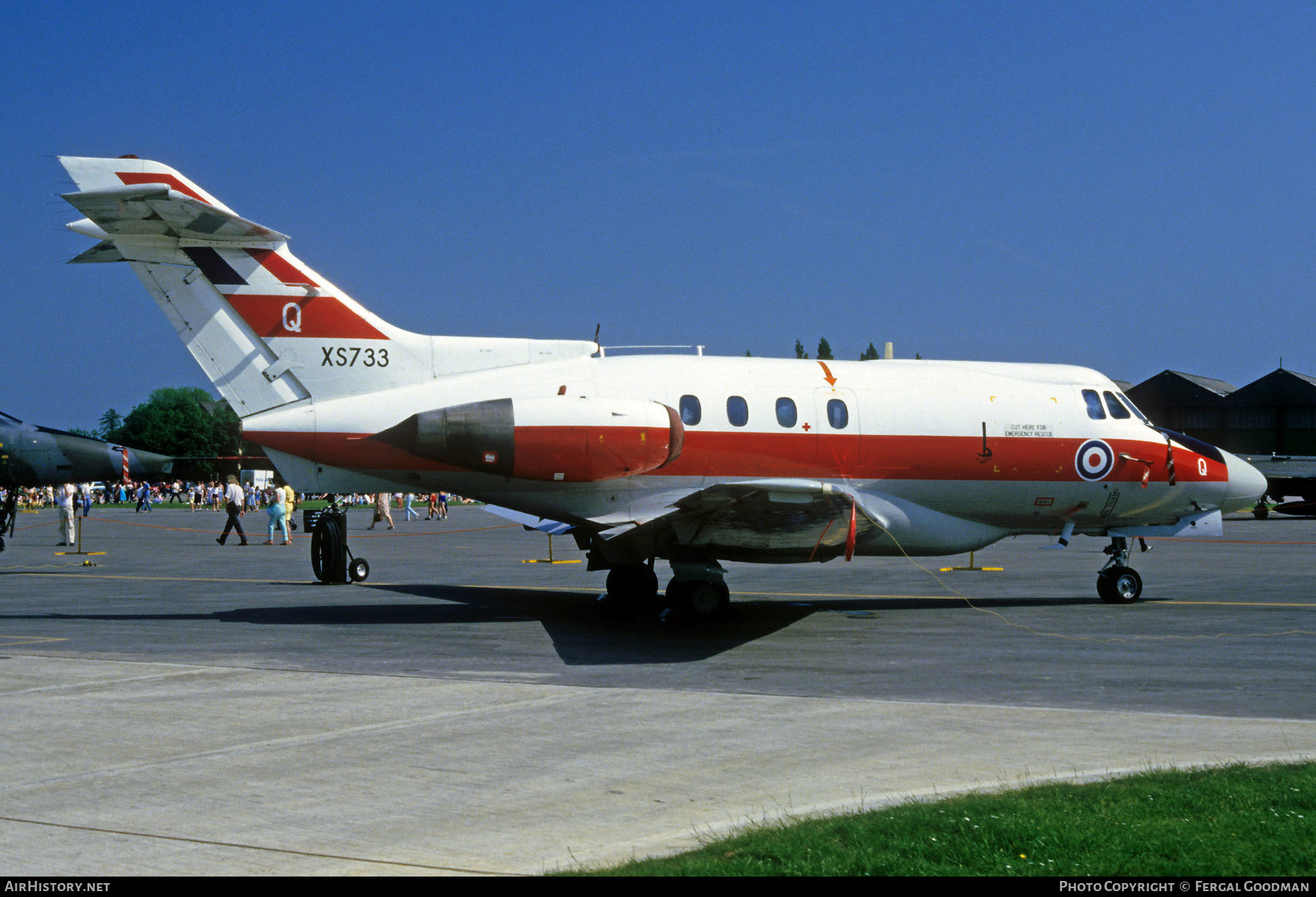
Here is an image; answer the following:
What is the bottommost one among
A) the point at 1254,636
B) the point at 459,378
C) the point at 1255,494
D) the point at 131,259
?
the point at 1254,636

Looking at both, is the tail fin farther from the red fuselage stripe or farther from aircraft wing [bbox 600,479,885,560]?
aircraft wing [bbox 600,479,885,560]

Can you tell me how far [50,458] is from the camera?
23.9 metres

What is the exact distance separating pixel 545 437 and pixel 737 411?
2947 millimetres

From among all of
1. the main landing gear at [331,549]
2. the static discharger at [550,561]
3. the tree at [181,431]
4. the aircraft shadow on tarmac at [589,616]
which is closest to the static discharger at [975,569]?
the aircraft shadow on tarmac at [589,616]

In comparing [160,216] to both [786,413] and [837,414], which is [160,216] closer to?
[786,413]

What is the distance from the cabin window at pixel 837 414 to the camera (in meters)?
16.1

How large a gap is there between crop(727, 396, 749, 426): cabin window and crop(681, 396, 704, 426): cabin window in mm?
405

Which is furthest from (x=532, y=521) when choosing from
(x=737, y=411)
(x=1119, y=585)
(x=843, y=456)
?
(x=1119, y=585)

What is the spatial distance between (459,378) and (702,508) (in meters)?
4.20

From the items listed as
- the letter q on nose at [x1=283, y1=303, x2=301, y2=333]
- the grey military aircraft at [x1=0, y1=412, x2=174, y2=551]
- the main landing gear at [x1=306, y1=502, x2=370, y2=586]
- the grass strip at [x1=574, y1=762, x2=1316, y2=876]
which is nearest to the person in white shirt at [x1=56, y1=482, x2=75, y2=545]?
the grey military aircraft at [x1=0, y1=412, x2=174, y2=551]

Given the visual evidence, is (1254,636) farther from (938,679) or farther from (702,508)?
(702,508)

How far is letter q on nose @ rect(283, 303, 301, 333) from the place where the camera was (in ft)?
50.5

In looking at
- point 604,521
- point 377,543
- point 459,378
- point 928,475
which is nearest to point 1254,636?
point 928,475

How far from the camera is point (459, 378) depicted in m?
15.7
